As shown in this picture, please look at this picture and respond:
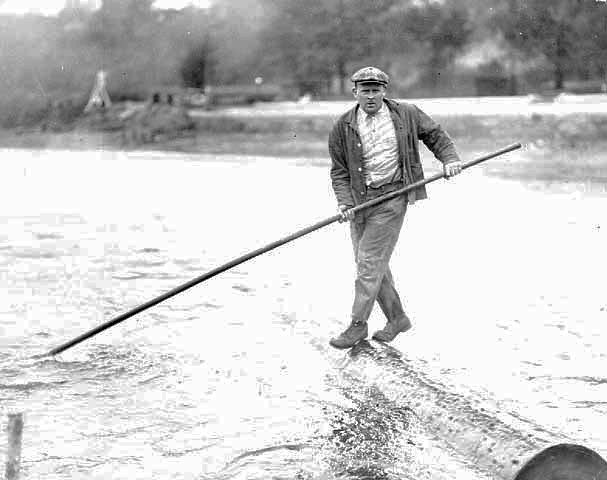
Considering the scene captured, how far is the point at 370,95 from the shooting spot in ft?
17.7

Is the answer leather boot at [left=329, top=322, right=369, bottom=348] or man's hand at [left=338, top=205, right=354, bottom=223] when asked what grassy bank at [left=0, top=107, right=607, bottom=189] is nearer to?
leather boot at [left=329, top=322, right=369, bottom=348]

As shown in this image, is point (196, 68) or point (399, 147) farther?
point (196, 68)

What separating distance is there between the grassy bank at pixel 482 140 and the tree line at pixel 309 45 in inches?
254

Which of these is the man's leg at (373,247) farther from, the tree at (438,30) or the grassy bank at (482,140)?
the tree at (438,30)

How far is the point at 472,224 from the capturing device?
12.4m

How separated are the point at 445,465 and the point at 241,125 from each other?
81.7 feet

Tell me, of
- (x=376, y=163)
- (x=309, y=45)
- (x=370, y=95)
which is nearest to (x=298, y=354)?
(x=376, y=163)

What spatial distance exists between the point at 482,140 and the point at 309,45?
57.4 ft

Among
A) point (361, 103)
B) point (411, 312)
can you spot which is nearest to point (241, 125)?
point (411, 312)

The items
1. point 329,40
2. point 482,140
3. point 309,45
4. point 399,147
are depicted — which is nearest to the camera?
point 399,147

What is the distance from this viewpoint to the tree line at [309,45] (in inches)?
1148

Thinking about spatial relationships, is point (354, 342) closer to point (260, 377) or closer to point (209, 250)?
point (260, 377)

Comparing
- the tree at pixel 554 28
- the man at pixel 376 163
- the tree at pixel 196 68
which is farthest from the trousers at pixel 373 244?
the tree at pixel 196 68

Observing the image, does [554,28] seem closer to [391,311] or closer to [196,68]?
[196,68]
